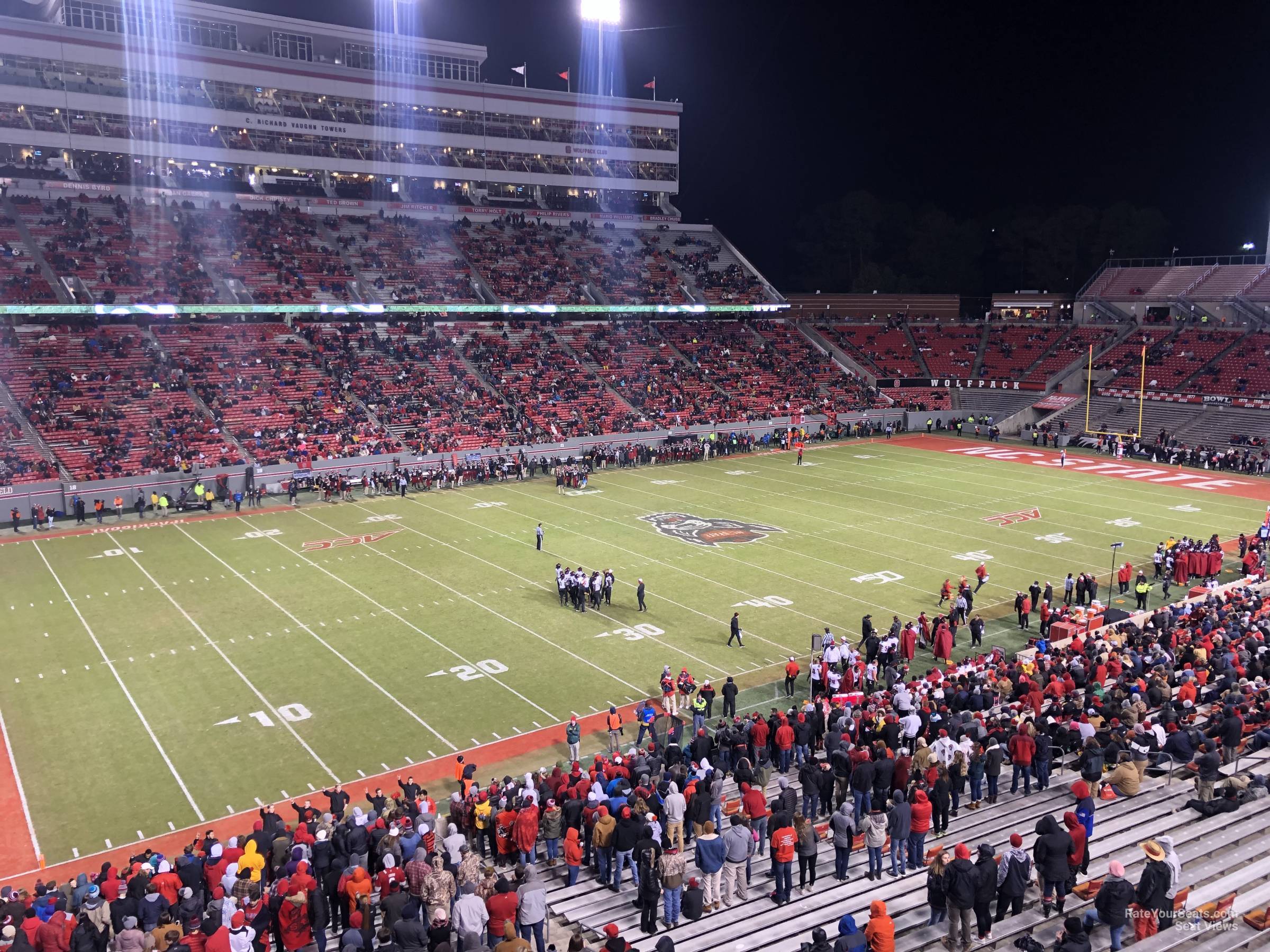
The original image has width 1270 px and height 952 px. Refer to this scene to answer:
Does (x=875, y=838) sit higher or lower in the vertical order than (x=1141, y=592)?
higher

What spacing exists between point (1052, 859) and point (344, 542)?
25595mm

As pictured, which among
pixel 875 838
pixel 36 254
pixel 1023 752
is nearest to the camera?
pixel 875 838

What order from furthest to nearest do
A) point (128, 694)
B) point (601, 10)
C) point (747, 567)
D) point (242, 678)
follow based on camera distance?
1. point (601, 10)
2. point (747, 567)
3. point (242, 678)
4. point (128, 694)

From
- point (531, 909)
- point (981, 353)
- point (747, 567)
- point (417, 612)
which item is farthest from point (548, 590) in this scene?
point (981, 353)

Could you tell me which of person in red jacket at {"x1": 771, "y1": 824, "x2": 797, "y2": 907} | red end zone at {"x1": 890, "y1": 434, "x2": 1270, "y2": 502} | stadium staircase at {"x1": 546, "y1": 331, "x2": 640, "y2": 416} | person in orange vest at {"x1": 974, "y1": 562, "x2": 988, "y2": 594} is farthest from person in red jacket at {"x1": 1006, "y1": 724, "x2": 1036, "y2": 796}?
stadium staircase at {"x1": 546, "y1": 331, "x2": 640, "y2": 416}

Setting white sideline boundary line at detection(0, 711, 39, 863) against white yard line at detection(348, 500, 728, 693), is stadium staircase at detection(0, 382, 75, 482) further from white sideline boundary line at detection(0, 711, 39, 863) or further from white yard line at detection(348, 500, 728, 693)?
white sideline boundary line at detection(0, 711, 39, 863)

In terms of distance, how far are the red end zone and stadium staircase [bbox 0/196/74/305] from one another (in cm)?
4179

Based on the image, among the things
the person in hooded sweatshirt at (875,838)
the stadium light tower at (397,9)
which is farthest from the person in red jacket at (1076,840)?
the stadium light tower at (397,9)

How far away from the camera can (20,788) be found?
15398 mm

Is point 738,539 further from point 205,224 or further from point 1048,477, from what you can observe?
point 205,224

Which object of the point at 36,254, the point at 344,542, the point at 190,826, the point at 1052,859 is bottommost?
the point at 190,826

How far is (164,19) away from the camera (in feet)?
180

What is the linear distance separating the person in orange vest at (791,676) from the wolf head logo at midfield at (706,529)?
37.9 feet

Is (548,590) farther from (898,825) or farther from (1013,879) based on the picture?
(1013,879)
